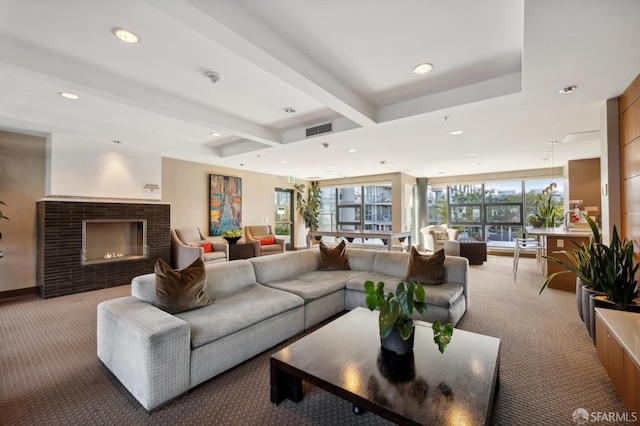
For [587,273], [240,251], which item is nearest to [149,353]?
[587,273]

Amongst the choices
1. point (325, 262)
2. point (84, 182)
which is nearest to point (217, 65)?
point (325, 262)

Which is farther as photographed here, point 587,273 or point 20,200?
point 20,200

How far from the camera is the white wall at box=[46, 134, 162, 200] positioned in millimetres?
4348

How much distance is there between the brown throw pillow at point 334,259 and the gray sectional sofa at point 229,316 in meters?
0.16

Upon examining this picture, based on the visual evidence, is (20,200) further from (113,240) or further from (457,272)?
(457,272)

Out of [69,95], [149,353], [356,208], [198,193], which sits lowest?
[149,353]

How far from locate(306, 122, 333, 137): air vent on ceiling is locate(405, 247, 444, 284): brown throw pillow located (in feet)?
7.16

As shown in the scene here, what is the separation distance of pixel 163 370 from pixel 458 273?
312cm

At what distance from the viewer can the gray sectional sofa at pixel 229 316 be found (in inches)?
71.2

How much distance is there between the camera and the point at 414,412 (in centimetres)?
128

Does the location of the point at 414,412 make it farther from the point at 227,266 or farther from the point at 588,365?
the point at 227,266

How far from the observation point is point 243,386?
2041 mm

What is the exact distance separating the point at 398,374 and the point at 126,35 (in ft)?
9.92

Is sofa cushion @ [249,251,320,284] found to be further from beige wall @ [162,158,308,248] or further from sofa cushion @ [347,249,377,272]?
beige wall @ [162,158,308,248]
